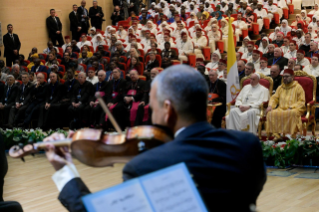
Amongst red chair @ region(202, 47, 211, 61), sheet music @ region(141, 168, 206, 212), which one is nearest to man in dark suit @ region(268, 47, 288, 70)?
red chair @ region(202, 47, 211, 61)

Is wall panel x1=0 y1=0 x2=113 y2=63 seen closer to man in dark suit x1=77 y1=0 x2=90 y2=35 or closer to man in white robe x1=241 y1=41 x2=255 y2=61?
man in dark suit x1=77 y1=0 x2=90 y2=35

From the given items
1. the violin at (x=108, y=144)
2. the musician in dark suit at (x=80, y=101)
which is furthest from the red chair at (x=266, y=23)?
the violin at (x=108, y=144)

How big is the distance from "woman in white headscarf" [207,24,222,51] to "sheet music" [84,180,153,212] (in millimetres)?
12503

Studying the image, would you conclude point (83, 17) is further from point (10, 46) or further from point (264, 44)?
point (264, 44)

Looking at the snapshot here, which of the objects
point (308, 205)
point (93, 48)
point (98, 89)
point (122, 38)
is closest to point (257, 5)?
point (122, 38)

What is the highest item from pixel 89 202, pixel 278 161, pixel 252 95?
pixel 89 202

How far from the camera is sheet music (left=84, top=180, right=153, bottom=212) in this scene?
1.00 m

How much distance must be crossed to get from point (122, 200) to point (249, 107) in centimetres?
722

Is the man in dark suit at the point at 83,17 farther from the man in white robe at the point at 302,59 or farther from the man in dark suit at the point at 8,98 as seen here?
the man in white robe at the point at 302,59

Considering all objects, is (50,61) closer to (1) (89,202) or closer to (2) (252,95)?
(2) (252,95)

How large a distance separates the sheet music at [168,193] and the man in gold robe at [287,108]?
6.79 m

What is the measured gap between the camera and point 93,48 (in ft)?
47.7

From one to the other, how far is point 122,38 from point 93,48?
1.23 m

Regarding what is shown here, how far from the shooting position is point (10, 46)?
14.4 metres
